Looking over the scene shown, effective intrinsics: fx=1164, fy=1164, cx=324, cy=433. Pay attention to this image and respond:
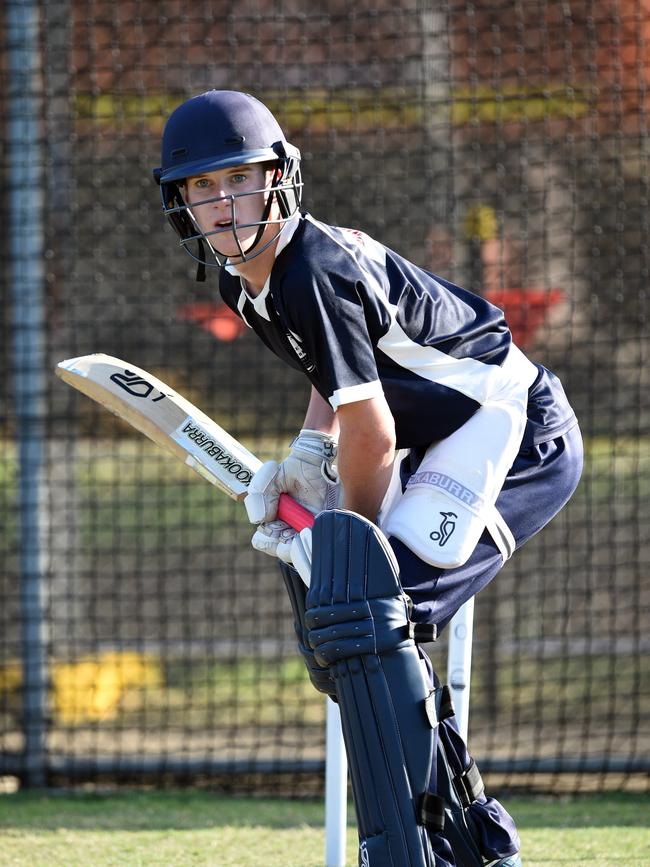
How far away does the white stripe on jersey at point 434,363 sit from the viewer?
2264 mm

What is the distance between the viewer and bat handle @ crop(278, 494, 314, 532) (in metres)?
2.43

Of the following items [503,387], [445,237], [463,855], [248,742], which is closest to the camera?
[463,855]

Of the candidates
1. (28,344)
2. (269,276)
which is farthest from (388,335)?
(28,344)

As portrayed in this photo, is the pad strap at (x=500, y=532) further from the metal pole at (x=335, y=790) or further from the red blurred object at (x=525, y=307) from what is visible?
the red blurred object at (x=525, y=307)

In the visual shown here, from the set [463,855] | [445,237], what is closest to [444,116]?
[445,237]

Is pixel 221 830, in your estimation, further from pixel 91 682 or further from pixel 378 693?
pixel 378 693

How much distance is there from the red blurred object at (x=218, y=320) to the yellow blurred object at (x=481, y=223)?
3.44 ft

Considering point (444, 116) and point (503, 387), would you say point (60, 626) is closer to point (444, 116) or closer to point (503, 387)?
point (444, 116)

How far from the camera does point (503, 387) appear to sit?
2393mm

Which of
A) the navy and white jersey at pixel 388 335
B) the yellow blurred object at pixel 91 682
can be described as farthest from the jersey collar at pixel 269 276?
the yellow blurred object at pixel 91 682

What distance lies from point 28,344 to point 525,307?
6.64 ft

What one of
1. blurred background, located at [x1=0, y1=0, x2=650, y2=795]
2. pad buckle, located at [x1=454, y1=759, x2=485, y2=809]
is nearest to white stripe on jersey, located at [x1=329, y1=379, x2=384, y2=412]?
pad buckle, located at [x1=454, y1=759, x2=485, y2=809]

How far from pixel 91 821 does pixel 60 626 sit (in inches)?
80.6

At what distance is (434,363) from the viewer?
233cm
